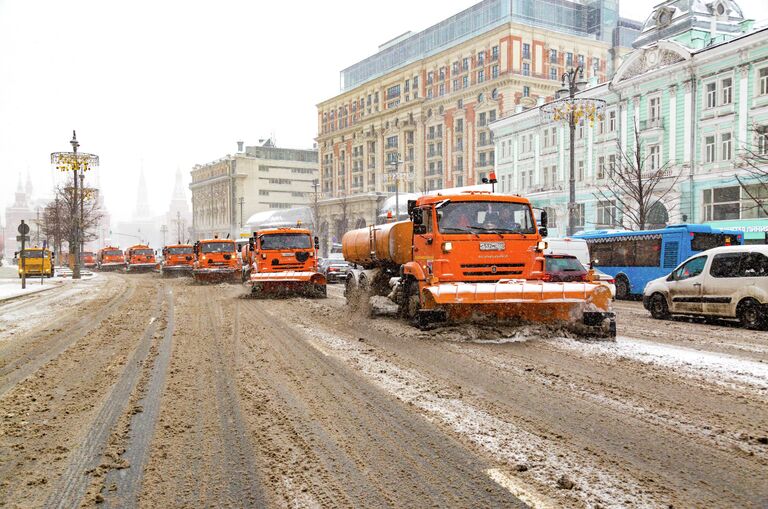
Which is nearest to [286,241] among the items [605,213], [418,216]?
[418,216]

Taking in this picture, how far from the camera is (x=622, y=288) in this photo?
2397 centimetres

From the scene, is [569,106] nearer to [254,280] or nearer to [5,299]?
[254,280]

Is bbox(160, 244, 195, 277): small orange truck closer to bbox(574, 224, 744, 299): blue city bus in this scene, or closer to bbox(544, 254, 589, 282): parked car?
bbox(574, 224, 744, 299): blue city bus

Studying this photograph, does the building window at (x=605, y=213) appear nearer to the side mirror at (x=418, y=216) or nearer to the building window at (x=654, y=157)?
the building window at (x=654, y=157)

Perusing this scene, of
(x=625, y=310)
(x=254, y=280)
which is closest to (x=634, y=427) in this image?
(x=625, y=310)

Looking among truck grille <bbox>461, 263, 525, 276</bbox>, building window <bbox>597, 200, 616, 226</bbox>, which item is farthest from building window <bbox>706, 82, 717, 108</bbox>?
truck grille <bbox>461, 263, 525, 276</bbox>

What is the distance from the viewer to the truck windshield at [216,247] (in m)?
29.3

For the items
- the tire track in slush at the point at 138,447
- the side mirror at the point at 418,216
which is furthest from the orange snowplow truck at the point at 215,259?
the tire track in slush at the point at 138,447

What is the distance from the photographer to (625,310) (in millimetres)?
17797

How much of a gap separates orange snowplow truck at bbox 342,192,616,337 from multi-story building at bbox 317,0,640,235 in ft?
163

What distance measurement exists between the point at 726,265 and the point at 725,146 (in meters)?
24.7

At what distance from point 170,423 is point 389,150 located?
79025 mm

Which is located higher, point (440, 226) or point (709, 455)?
point (440, 226)

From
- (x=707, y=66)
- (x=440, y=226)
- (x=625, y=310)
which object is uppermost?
(x=707, y=66)
